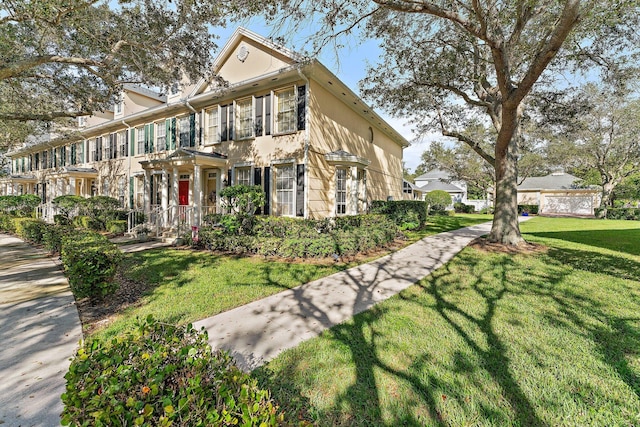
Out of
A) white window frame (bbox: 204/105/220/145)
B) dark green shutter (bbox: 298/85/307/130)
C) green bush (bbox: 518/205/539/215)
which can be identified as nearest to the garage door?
A: green bush (bbox: 518/205/539/215)

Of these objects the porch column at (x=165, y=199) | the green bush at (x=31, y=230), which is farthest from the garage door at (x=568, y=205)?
the green bush at (x=31, y=230)

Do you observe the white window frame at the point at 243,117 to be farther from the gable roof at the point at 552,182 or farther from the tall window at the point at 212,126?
the gable roof at the point at 552,182

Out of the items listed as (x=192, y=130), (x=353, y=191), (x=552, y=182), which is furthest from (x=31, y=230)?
(x=552, y=182)

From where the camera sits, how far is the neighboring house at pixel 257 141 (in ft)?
30.8

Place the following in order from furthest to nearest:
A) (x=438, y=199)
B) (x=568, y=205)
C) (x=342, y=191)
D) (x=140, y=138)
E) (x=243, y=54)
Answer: (x=568, y=205) → (x=438, y=199) → (x=140, y=138) → (x=342, y=191) → (x=243, y=54)

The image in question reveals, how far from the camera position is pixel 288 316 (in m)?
4.00

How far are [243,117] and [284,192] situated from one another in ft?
12.3

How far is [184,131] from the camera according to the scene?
1254 centimetres

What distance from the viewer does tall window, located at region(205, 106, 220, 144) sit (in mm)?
11563

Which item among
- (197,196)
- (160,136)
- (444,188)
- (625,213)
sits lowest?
(625,213)

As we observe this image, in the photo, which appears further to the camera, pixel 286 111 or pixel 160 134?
pixel 160 134

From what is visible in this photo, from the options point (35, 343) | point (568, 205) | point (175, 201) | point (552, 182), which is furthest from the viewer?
point (552, 182)

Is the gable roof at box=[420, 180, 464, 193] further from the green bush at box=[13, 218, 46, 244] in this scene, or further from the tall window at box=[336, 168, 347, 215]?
the green bush at box=[13, 218, 46, 244]

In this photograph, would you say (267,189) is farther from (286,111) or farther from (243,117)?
(243,117)
